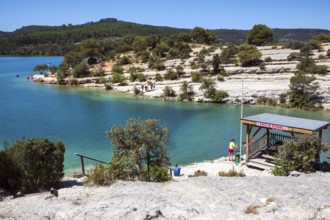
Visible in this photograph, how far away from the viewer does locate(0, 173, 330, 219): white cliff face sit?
30.5 ft

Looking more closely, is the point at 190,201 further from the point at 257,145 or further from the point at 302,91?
the point at 302,91

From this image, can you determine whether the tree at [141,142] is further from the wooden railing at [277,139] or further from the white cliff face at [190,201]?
the wooden railing at [277,139]

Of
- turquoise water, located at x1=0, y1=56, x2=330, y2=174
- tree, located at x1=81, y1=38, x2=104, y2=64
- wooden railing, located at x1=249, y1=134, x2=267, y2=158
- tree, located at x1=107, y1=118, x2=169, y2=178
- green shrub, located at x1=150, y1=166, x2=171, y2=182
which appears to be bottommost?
turquoise water, located at x1=0, y1=56, x2=330, y2=174

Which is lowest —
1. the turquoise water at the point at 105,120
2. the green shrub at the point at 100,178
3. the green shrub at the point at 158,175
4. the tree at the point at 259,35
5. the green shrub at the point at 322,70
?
the turquoise water at the point at 105,120

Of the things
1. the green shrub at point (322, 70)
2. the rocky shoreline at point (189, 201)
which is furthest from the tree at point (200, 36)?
the rocky shoreline at point (189, 201)

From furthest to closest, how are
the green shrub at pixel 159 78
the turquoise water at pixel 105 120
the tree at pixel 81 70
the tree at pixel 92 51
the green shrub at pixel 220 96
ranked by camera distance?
1. the tree at pixel 92 51
2. the tree at pixel 81 70
3. the green shrub at pixel 159 78
4. the green shrub at pixel 220 96
5. the turquoise water at pixel 105 120

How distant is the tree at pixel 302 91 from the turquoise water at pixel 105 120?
7.11ft

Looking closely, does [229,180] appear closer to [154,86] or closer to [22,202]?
[22,202]

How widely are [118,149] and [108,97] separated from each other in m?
38.4

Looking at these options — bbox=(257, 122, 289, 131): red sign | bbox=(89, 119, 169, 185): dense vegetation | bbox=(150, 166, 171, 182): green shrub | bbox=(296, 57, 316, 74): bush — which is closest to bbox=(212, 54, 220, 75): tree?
bbox=(296, 57, 316, 74): bush

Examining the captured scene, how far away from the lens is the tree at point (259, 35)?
9738 cm

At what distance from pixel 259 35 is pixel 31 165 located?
3661 inches

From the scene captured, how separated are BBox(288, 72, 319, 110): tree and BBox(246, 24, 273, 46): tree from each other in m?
56.5

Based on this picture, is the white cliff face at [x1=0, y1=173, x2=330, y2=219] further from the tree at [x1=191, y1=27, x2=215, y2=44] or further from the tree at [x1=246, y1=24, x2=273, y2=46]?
the tree at [x1=191, y1=27, x2=215, y2=44]
